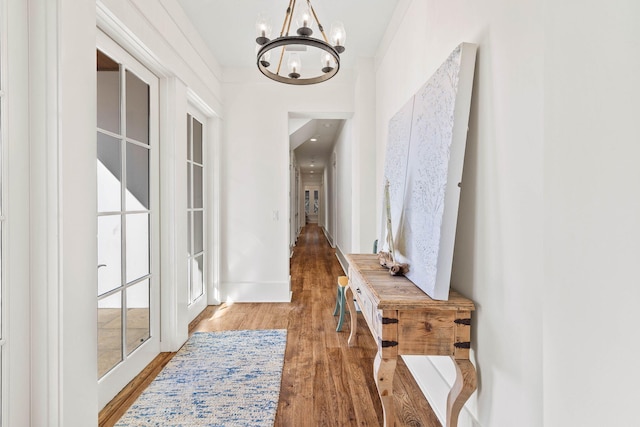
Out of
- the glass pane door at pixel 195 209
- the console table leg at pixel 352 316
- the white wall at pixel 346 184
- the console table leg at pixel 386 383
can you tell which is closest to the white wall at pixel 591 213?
the console table leg at pixel 386 383

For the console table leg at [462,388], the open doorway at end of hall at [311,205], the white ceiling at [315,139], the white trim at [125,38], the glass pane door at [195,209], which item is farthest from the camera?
the open doorway at end of hall at [311,205]

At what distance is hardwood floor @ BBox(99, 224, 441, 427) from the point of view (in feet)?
5.30

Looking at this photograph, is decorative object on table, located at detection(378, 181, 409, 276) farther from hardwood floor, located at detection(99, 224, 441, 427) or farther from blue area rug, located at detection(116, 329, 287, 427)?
blue area rug, located at detection(116, 329, 287, 427)

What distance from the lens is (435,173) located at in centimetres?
131

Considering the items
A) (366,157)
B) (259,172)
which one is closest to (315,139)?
(259,172)

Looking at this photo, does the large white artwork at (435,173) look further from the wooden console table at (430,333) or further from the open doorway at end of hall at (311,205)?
the open doorway at end of hall at (311,205)

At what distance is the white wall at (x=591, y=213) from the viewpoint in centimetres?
55

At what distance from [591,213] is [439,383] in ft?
4.34

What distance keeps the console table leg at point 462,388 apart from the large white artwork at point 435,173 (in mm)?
276

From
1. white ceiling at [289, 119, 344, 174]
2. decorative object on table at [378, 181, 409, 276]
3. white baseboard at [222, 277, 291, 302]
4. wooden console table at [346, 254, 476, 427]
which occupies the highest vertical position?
white ceiling at [289, 119, 344, 174]

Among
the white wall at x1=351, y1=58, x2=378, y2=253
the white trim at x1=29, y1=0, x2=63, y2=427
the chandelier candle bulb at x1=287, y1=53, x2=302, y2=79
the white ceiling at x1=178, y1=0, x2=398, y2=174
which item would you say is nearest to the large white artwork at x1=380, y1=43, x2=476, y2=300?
the chandelier candle bulb at x1=287, y1=53, x2=302, y2=79

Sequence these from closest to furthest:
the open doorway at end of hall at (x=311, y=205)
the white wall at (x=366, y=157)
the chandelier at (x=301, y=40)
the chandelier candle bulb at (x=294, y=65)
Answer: the chandelier at (x=301, y=40) → the chandelier candle bulb at (x=294, y=65) → the white wall at (x=366, y=157) → the open doorway at end of hall at (x=311, y=205)

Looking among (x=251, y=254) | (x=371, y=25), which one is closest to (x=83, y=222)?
(x=251, y=254)

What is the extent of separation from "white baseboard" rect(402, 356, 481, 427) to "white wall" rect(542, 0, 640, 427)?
68 centimetres
